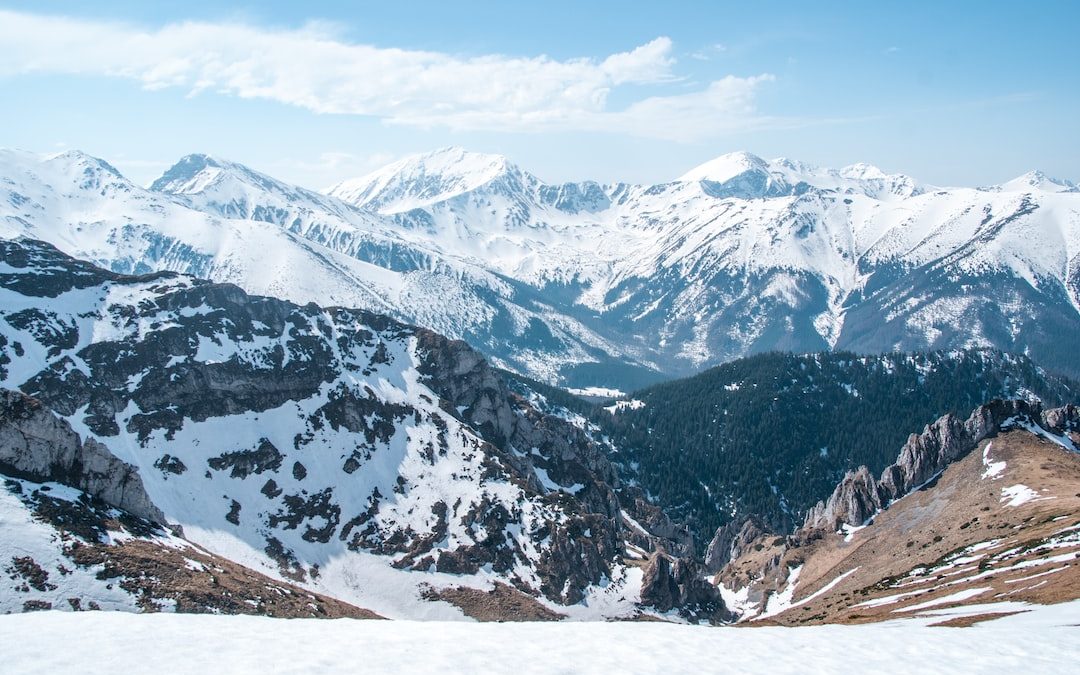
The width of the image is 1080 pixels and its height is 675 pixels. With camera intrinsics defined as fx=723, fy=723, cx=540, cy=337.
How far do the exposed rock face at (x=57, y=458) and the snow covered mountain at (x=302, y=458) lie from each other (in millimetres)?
6227

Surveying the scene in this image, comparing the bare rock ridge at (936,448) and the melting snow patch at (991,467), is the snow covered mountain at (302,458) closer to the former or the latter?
the bare rock ridge at (936,448)

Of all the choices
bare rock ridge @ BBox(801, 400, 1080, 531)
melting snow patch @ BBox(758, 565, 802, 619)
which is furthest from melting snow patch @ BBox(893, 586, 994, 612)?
bare rock ridge @ BBox(801, 400, 1080, 531)

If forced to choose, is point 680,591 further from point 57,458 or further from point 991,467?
point 57,458

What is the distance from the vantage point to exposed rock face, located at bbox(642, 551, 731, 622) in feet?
497

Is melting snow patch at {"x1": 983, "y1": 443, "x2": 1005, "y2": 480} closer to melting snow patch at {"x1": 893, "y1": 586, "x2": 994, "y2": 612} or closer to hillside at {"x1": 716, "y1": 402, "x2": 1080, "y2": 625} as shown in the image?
hillside at {"x1": 716, "y1": 402, "x2": 1080, "y2": 625}

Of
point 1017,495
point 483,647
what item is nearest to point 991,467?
point 1017,495

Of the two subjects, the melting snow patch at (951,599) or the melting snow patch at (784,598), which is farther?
the melting snow patch at (784,598)

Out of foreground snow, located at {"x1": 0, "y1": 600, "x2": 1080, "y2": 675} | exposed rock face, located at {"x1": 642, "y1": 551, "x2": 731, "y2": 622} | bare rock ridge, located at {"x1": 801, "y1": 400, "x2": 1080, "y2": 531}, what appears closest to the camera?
foreground snow, located at {"x1": 0, "y1": 600, "x2": 1080, "y2": 675}

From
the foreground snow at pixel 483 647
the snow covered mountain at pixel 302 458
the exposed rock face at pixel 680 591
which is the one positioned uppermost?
the foreground snow at pixel 483 647

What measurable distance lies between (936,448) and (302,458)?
146 metres

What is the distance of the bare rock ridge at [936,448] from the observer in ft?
541

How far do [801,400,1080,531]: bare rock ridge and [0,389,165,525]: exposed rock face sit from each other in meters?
144

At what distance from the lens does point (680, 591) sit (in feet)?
507

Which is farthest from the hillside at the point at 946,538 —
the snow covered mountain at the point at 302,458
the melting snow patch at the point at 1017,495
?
the snow covered mountain at the point at 302,458
